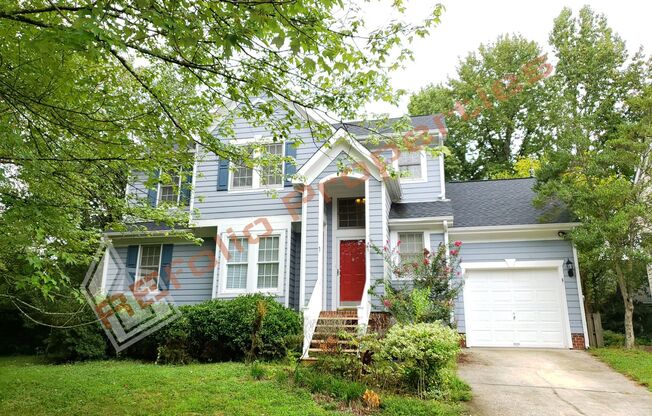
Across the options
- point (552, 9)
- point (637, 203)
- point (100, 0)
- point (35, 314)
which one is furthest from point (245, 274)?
point (552, 9)

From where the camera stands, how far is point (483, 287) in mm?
11195

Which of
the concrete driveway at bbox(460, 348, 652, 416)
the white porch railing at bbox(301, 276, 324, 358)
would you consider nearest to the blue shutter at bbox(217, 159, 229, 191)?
the white porch railing at bbox(301, 276, 324, 358)

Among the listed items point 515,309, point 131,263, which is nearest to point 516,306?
point 515,309

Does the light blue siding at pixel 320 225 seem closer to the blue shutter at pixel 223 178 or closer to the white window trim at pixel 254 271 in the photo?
the white window trim at pixel 254 271

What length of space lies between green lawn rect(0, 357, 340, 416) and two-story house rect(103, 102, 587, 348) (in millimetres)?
3111

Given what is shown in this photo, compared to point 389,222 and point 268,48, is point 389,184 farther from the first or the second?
point 268,48

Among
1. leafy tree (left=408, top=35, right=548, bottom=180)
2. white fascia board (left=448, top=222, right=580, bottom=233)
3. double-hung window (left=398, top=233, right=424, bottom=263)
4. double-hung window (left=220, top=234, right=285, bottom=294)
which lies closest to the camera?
white fascia board (left=448, top=222, right=580, bottom=233)

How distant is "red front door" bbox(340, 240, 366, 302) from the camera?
10.9 m

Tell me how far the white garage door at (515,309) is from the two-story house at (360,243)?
3cm

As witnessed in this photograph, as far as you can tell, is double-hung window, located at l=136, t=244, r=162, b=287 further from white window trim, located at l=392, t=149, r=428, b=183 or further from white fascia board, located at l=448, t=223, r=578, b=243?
white fascia board, located at l=448, t=223, r=578, b=243

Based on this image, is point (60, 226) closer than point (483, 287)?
Yes

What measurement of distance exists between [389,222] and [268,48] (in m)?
7.30

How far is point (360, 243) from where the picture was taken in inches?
444

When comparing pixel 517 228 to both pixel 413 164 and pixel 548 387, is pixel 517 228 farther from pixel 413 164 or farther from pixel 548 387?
pixel 548 387
